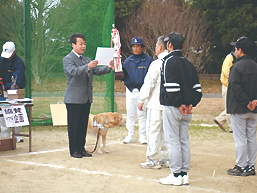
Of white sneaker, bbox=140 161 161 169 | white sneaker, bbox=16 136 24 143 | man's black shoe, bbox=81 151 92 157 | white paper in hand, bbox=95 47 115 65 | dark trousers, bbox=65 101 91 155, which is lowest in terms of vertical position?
white sneaker, bbox=16 136 24 143

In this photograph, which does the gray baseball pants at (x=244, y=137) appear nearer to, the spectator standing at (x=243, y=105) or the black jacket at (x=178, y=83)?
the spectator standing at (x=243, y=105)

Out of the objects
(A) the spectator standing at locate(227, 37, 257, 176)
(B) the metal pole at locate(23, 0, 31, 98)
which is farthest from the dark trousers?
(B) the metal pole at locate(23, 0, 31, 98)

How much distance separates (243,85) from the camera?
5.00 meters

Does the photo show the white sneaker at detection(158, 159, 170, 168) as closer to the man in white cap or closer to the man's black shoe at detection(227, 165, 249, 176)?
the man's black shoe at detection(227, 165, 249, 176)

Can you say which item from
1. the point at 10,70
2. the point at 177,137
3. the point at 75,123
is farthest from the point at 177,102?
the point at 10,70

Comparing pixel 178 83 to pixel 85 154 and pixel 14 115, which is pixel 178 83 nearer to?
pixel 85 154

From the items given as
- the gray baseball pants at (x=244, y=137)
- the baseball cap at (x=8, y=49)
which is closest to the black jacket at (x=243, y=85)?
the gray baseball pants at (x=244, y=137)

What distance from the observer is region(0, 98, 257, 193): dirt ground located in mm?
4398

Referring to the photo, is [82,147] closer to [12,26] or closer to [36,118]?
[36,118]

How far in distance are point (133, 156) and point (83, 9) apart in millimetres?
5576

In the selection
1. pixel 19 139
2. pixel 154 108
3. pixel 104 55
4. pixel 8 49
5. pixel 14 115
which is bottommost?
pixel 19 139

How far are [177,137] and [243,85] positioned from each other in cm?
140

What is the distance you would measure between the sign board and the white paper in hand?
1755mm

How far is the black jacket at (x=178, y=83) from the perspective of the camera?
4.31 meters
